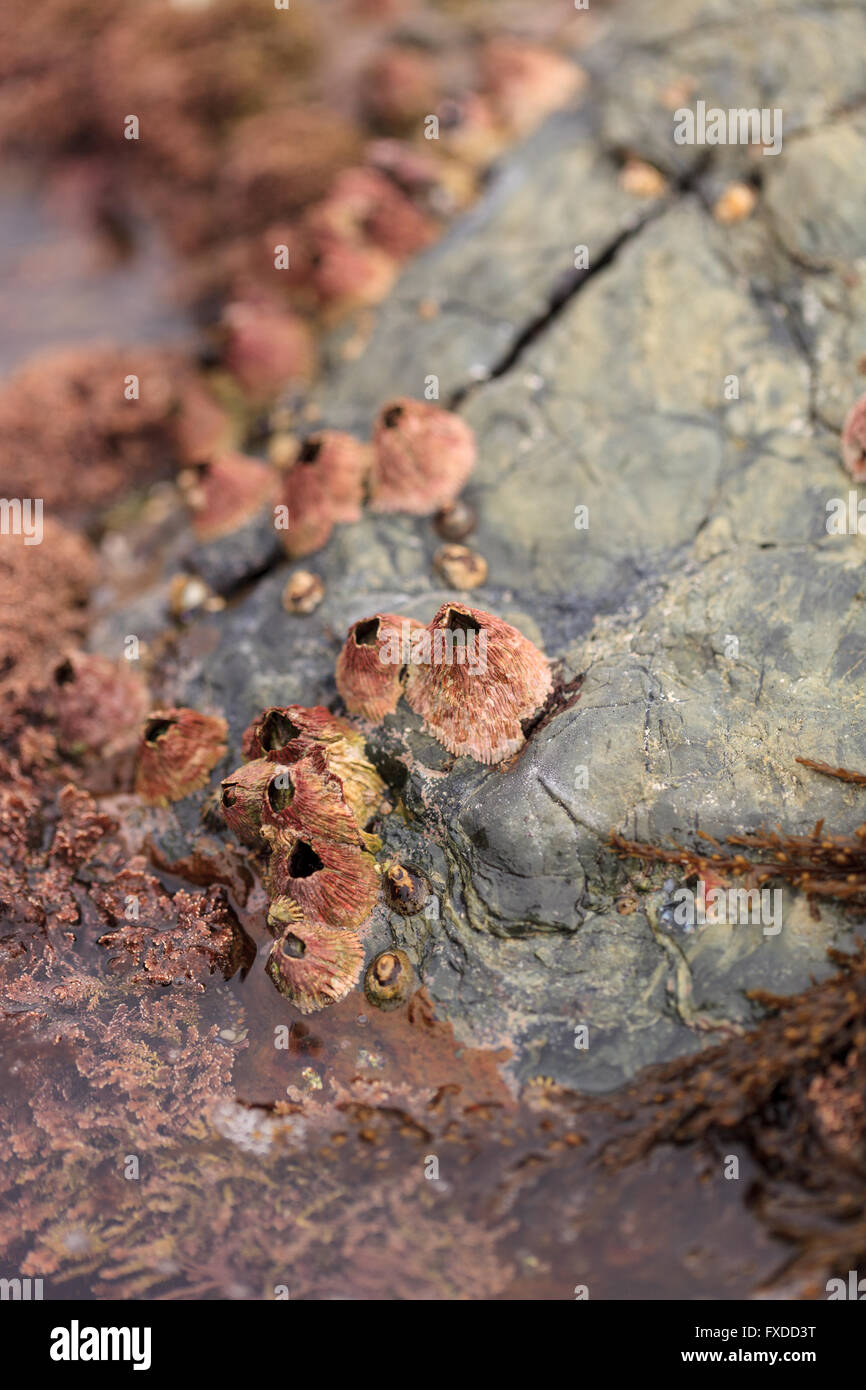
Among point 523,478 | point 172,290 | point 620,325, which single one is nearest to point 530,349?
point 620,325

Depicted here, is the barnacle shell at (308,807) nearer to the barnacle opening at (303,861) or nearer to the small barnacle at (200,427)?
the barnacle opening at (303,861)

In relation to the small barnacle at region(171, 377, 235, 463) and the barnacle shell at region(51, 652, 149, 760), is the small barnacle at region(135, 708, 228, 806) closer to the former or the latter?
the barnacle shell at region(51, 652, 149, 760)

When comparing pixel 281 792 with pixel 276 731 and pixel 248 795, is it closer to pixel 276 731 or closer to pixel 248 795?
pixel 248 795

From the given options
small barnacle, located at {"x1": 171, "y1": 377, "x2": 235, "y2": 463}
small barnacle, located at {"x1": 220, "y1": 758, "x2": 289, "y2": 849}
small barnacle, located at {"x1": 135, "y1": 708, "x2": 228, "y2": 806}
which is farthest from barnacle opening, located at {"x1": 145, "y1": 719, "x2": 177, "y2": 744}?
small barnacle, located at {"x1": 171, "y1": 377, "x2": 235, "y2": 463}

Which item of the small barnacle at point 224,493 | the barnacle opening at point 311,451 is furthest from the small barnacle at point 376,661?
the small barnacle at point 224,493

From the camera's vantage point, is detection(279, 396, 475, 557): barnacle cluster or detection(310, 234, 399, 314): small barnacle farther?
detection(310, 234, 399, 314): small barnacle

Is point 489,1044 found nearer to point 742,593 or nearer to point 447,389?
point 742,593

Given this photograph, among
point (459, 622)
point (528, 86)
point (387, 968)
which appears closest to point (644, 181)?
point (528, 86)
